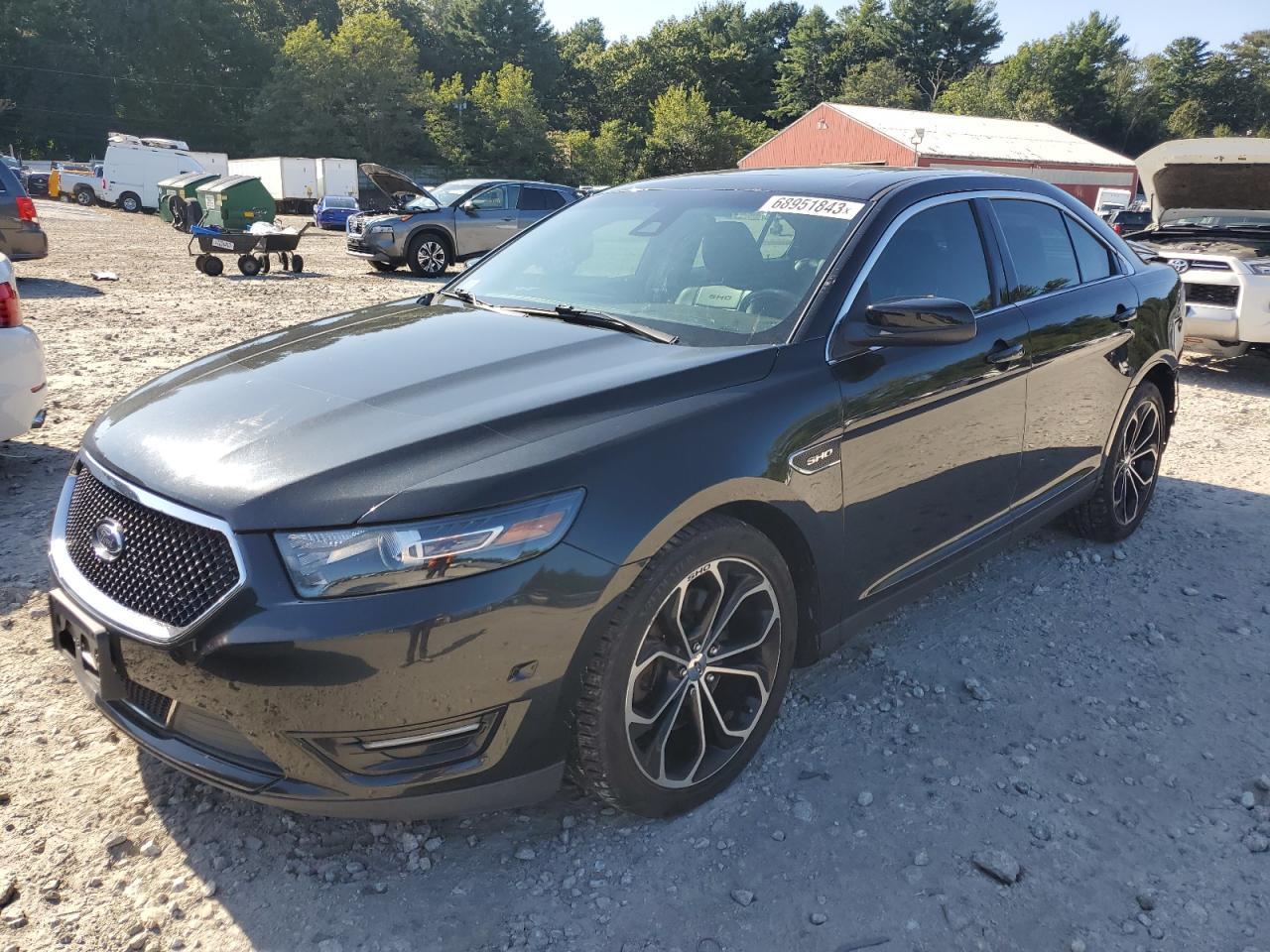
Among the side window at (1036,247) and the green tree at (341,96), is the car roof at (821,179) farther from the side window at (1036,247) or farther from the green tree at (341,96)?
the green tree at (341,96)

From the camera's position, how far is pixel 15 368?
4.70m

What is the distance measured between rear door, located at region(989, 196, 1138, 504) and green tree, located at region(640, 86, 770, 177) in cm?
5581

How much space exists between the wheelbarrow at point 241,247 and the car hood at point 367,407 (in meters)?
13.1

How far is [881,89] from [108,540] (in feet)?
258

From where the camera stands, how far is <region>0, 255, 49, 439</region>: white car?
467cm

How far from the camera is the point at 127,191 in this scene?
35.2 metres

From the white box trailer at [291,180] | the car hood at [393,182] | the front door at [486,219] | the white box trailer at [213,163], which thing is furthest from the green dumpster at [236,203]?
the white box trailer at [291,180]

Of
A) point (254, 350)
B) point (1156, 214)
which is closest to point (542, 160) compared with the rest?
point (1156, 214)

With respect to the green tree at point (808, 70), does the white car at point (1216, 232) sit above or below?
below

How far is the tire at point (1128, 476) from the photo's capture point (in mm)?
4445

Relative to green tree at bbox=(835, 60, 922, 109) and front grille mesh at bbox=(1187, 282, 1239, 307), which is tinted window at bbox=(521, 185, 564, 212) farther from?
green tree at bbox=(835, 60, 922, 109)

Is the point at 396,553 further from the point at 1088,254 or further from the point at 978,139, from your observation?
the point at 978,139

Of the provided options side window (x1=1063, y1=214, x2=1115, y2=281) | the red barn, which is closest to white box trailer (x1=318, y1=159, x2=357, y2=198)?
the red barn

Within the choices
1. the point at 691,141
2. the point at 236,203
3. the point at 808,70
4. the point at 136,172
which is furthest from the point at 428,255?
the point at 808,70
